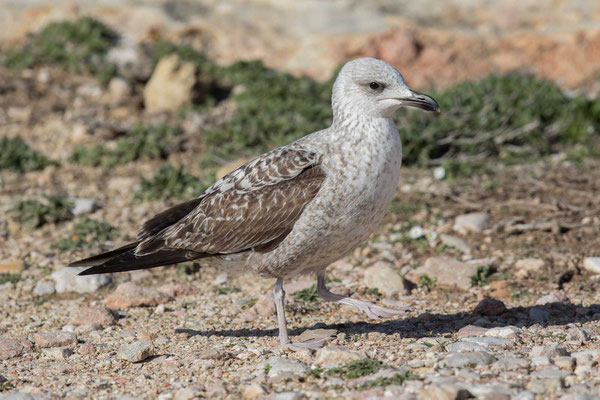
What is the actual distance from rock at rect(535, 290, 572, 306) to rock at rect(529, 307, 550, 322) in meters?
0.13

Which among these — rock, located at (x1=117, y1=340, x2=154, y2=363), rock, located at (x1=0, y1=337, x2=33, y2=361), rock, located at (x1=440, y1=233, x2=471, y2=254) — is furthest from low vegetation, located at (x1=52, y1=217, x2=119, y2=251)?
rock, located at (x1=440, y1=233, x2=471, y2=254)

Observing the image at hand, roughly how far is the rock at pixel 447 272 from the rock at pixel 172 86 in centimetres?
481

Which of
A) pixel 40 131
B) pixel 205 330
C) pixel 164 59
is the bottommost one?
pixel 205 330

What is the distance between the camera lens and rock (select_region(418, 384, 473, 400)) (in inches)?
157

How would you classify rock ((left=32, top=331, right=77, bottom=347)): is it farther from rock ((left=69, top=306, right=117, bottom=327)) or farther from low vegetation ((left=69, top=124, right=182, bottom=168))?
low vegetation ((left=69, top=124, right=182, bottom=168))

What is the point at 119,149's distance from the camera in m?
9.14

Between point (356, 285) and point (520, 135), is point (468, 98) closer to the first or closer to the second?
point (520, 135)

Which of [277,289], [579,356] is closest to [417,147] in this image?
[277,289]

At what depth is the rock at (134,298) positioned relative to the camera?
627cm

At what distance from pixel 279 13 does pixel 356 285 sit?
6740 mm

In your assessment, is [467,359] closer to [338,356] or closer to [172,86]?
[338,356]

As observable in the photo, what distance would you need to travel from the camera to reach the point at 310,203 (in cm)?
517

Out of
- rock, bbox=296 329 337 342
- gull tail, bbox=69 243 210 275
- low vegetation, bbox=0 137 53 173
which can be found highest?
low vegetation, bbox=0 137 53 173

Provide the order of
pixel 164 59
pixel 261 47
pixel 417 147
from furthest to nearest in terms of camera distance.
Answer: pixel 261 47
pixel 164 59
pixel 417 147
